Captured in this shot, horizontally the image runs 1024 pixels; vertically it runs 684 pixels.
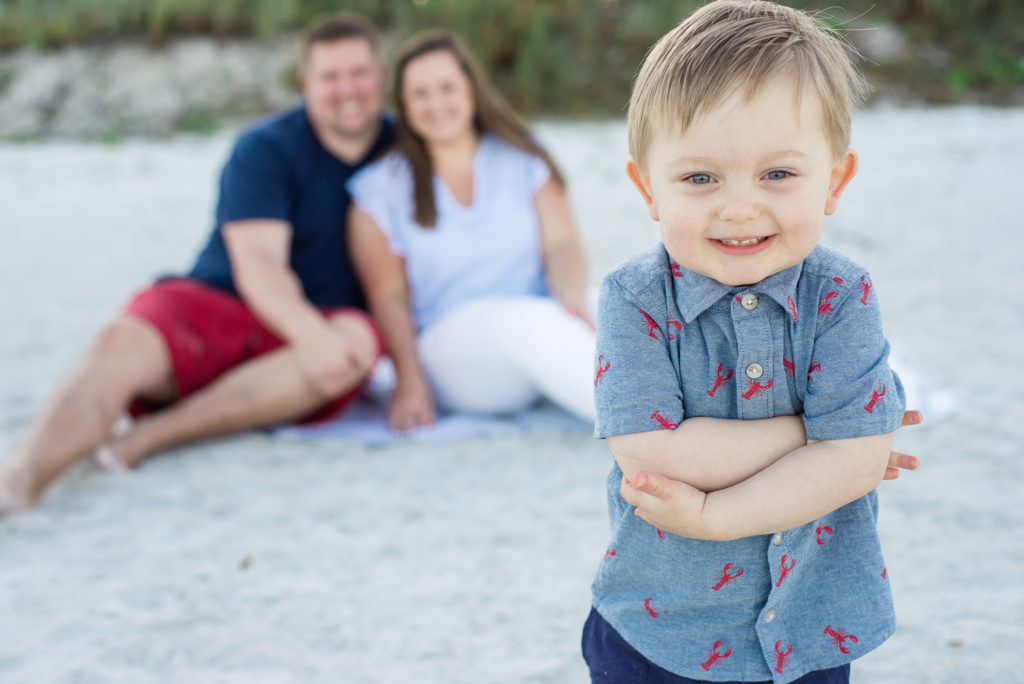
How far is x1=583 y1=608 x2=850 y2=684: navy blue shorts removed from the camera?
120cm

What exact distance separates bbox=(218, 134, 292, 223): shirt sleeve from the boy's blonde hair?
199 cm

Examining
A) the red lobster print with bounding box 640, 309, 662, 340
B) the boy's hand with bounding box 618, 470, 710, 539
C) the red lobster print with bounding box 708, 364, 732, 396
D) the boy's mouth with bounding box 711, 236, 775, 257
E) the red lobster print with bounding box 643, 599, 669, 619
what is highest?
the boy's mouth with bounding box 711, 236, 775, 257

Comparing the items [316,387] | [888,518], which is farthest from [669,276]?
[316,387]

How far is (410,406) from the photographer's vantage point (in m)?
2.94

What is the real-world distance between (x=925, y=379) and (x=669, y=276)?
7.17 feet

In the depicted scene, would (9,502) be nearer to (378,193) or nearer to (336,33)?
(378,193)

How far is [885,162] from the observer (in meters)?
6.29

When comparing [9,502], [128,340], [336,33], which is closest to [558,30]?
[336,33]

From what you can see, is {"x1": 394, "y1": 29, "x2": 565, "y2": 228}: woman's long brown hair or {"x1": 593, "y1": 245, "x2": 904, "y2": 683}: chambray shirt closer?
{"x1": 593, "y1": 245, "x2": 904, "y2": 683}: chambray shirt

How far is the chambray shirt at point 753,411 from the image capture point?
111cm

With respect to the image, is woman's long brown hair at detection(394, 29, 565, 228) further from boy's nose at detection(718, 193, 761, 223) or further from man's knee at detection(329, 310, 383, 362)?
boy's nose at detection(718, 193, 761, 223)

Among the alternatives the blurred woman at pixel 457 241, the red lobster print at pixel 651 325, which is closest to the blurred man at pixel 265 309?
the blurred woman at pixel 457 241

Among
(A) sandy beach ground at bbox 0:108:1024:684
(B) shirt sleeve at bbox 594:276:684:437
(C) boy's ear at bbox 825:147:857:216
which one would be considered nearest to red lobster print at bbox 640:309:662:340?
(B) shirt sleeve at bbox 594:276:684:437

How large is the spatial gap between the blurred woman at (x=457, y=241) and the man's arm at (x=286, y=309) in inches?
7.8
